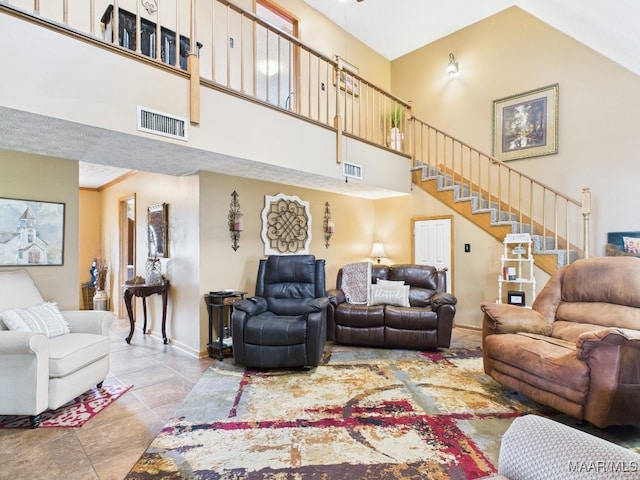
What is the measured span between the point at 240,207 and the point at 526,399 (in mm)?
3651

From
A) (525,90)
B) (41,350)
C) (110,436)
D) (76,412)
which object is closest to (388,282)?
(110,436)

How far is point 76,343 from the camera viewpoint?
2.71 metres

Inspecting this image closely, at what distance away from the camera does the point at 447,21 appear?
20.0 feet

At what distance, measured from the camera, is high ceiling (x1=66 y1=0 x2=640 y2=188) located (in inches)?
137

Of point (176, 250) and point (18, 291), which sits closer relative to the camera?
point (18, 291)

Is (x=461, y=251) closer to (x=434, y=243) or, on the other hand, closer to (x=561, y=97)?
(x=434, y=243)

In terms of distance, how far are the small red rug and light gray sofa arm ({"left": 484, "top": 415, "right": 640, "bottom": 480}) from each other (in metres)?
2.80

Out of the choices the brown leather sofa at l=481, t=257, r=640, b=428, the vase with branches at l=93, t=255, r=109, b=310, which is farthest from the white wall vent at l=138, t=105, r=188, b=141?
the vase with branches at l=93, t=255, r=109, b=310

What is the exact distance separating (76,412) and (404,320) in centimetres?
333

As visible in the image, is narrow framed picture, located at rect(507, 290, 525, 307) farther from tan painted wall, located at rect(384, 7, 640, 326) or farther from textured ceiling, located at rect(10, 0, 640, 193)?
textured ceiling, located at rect(10, 0, 640, 193)

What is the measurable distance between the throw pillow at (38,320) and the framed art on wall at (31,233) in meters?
0.62

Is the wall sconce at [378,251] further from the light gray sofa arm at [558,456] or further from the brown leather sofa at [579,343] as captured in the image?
the light gray sofa arm at [558,456]

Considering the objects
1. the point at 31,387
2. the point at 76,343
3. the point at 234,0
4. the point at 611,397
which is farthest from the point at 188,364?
the point at 234,0

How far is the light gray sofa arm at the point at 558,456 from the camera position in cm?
84
